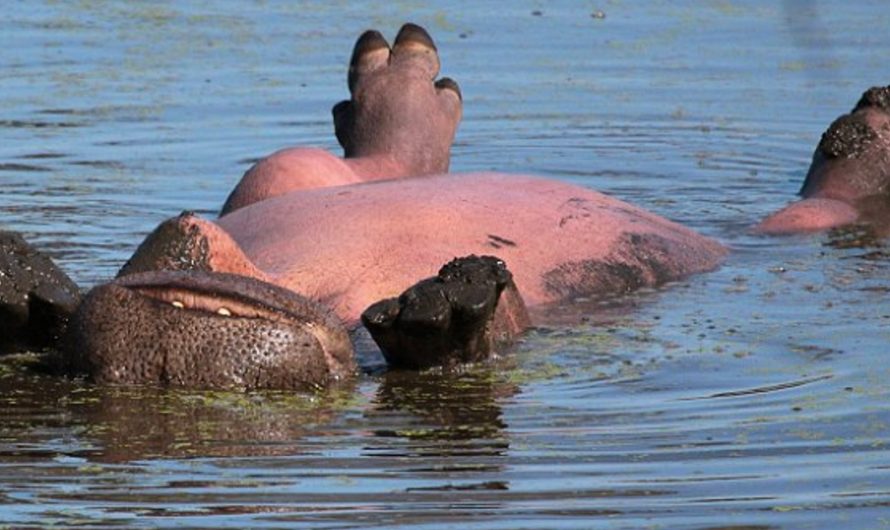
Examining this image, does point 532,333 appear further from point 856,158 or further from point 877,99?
point 877,99

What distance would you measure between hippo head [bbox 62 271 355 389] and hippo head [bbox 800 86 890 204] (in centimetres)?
366

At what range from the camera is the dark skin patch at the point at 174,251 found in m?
6.55

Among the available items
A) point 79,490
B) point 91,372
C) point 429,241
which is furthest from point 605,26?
point 79,490

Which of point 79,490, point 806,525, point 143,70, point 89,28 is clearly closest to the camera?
point 806,525

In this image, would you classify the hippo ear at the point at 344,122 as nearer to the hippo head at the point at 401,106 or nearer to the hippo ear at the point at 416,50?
the hippo head at the point at 401,106

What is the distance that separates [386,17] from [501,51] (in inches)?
45.7

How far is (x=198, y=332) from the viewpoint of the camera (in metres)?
6.02

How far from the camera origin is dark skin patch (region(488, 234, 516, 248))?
743cm

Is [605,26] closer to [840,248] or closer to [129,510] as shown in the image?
[840,248]

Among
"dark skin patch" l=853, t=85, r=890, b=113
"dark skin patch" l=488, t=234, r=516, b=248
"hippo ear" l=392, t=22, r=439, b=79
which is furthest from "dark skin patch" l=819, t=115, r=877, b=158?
"dark skin patch" l=488, t=234, r=516, b=248

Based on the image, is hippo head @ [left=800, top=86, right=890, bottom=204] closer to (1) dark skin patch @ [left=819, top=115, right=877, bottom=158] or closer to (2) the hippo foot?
(1) dark skin patch @ [left=819, top=115, right=877, bottom=158]

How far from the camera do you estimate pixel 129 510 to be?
481cm

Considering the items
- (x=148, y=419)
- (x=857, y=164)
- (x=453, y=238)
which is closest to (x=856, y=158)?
(x=857, y=164)

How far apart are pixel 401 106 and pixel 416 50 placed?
264 mm
